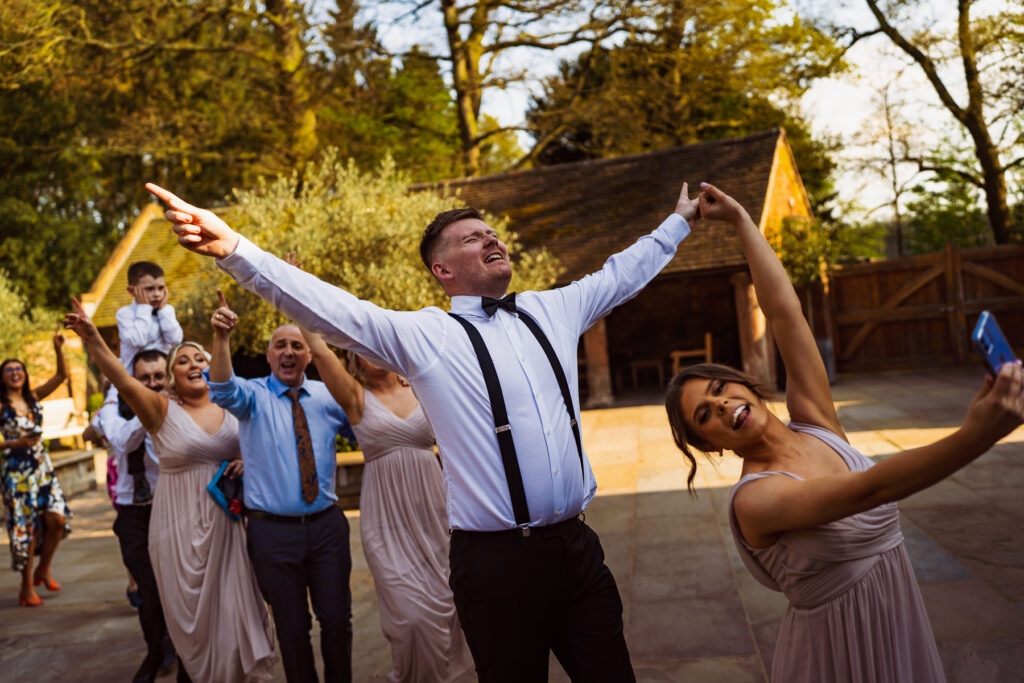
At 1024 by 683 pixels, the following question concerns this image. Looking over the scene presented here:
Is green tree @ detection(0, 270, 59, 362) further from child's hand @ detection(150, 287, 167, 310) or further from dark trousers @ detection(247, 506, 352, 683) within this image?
dark trousers @ detection(247, 506, 352, 683)

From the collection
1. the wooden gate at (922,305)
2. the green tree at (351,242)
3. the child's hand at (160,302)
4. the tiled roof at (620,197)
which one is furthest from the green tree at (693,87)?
the child's hand at (160,302)

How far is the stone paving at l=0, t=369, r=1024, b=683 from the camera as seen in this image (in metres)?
4.71

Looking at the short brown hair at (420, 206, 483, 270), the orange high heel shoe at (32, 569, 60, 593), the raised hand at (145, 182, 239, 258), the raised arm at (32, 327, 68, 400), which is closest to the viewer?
the raised hand at (145, 182, 239, 258)

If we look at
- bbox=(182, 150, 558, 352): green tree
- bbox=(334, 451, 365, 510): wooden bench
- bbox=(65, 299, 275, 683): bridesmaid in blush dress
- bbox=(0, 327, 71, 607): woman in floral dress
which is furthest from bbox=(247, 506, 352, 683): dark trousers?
bbox=(182, 150, 558, 352): green tree

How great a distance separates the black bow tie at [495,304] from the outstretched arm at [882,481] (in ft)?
3.16

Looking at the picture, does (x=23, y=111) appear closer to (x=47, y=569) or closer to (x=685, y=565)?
(x=47, y=569)

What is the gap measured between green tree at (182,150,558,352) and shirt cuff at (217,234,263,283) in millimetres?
9539

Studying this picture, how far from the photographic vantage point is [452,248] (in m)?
2.89

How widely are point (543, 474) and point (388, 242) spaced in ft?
35.3

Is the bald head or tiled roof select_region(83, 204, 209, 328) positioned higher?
tiled roof select_region(83, 204, 209, 328)

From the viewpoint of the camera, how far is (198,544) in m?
4.71

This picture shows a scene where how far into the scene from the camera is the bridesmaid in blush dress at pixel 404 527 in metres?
4.57

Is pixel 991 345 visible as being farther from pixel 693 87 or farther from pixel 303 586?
pixel 693 87

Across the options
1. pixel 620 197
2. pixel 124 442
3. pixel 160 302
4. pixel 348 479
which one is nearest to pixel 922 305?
pixel 620 197
